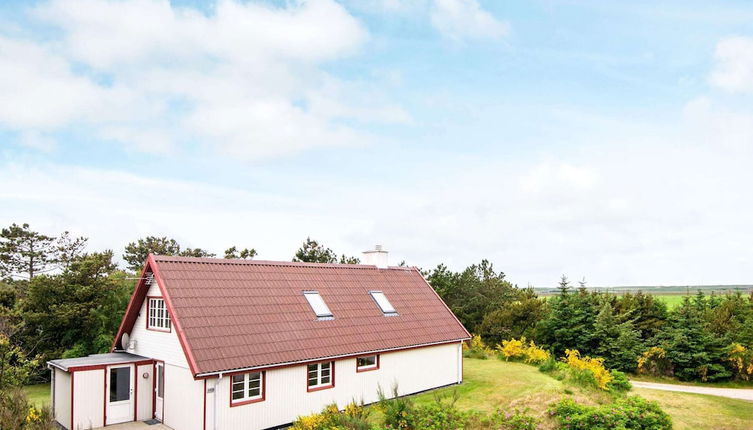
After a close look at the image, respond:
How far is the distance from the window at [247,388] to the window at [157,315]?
294 cm

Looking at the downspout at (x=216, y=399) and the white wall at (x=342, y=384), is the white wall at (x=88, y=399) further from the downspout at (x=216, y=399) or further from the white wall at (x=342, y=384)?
the white wall at (x=342, y=384)

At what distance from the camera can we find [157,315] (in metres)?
17.0

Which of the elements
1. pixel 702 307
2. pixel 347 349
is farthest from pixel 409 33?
pixel 702 307

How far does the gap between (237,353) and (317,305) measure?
4.17 metres

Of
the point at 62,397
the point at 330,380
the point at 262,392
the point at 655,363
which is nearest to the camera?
the point at 262,392

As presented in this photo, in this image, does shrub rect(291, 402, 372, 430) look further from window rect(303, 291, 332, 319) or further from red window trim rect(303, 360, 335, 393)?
window rect(303, 291, 332, 319)

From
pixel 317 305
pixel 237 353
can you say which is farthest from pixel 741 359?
pixel 237 353

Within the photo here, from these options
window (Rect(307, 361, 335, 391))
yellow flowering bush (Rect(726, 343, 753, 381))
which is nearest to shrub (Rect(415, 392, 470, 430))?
window (Rect(307, 361, 335, 391))

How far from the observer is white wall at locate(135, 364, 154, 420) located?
16.7 metres

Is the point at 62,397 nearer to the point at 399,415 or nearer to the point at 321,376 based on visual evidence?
the point at 321,376

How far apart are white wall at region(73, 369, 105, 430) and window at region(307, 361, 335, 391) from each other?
617 centimetres

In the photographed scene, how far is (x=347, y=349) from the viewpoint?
57.7 feet

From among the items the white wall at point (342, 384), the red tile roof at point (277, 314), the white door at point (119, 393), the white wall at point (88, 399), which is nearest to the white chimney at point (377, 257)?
the red tile roof at point (277, 314)

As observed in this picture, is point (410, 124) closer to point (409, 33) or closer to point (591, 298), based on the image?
point (409, 33)
